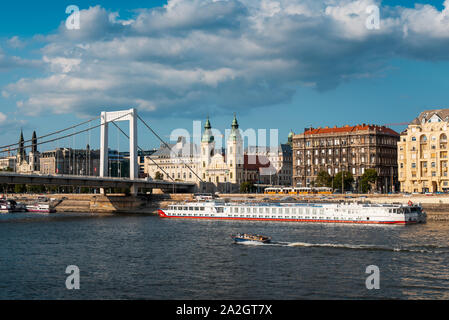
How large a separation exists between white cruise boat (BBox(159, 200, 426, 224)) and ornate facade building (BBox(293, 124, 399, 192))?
1797 inches

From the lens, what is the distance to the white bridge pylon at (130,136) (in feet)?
313

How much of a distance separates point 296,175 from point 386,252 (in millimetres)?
87615

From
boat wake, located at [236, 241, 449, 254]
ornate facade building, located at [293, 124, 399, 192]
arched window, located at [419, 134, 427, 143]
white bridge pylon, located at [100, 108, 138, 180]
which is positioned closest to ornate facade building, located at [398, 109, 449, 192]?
arched window, located at [419, 134, 427, 143]

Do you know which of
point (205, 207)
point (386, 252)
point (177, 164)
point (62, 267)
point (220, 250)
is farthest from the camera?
point (177, 164)

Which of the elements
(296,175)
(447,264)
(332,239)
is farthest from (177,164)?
(447,264)

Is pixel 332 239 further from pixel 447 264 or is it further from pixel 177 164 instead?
pixel 177 164

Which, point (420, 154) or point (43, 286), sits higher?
point (420, 154)

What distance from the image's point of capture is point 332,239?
157ft

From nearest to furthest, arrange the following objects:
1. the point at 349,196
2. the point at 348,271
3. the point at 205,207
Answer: the point at 348,271
the point at 205,207
the point at 349,196

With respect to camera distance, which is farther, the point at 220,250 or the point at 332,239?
the point at 332,239

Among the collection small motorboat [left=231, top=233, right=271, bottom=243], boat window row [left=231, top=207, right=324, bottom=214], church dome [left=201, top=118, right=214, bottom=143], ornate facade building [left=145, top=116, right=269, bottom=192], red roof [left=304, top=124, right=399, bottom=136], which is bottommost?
small motorboat [left=231, top=233, right=271, bottom=243]

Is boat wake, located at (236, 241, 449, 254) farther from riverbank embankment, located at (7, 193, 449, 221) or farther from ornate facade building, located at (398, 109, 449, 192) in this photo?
ornate facade building, located at (398, 109, 449, 192)

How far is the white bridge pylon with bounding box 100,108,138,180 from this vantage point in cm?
9538

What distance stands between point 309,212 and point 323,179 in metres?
45.2
